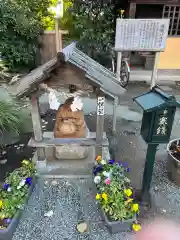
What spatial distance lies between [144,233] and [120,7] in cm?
987

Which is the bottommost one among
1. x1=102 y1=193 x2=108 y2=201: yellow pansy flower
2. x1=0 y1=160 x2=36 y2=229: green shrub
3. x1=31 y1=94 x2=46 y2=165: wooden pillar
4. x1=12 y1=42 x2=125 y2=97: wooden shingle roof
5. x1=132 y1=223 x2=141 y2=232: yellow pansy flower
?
x1=132 y1=223 x2=141 y2=232: yellow pansy flower

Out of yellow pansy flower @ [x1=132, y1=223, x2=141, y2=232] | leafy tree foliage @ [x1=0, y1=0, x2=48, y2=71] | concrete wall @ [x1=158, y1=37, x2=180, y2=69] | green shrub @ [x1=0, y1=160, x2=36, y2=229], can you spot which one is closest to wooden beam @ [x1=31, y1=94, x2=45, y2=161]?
green shrub @ [x1=0, y1=160, x2=36, y2=229]

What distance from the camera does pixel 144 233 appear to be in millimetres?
3148

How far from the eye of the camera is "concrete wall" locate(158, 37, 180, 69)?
32.9ft

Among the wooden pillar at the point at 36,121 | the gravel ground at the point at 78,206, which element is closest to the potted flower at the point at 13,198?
the gravel ground at the point at 78,206

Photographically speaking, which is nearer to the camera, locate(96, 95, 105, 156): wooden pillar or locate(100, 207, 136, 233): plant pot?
locate(100, 207, 136, 233): plant pot

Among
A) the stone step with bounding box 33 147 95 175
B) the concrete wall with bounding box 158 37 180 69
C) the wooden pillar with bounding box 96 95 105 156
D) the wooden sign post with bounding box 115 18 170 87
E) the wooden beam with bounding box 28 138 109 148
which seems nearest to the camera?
the wooden pillar with bounding box 96 95 105 156

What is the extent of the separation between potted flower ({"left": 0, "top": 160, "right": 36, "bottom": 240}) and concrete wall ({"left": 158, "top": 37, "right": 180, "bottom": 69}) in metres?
8.79

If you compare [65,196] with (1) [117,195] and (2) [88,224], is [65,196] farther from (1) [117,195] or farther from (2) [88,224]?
(1) [117,195]

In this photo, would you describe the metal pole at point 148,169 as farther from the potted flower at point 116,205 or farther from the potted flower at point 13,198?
the potted flower at point 13,198

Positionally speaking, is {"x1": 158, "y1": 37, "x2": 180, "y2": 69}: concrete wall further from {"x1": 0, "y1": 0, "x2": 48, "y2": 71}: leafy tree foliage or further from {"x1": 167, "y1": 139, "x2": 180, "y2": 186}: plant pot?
Result: {"x1": 167, "y1": 139, "x2": 180, "y2": 186}: plant pot

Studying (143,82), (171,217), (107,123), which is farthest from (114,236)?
(143,82)

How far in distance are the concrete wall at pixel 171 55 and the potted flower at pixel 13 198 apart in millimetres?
8790

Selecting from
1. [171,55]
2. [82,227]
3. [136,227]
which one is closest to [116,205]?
[136,227]
